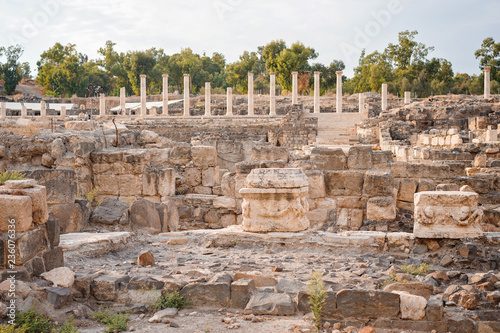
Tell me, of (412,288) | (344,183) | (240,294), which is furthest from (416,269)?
(344,183)

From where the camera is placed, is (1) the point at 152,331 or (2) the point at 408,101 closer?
(1) the point at 152,331

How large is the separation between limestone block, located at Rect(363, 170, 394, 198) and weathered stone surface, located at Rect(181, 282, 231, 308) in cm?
379

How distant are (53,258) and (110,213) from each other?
2739mm

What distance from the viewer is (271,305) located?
13.8 ft

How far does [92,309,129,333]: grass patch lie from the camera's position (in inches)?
152

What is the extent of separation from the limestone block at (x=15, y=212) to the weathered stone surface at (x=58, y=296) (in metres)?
0.65

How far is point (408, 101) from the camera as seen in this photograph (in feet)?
142

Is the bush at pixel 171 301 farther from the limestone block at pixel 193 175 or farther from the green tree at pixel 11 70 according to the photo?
the green tree at pixel 11 70

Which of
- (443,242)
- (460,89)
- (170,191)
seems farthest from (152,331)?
(460,89)

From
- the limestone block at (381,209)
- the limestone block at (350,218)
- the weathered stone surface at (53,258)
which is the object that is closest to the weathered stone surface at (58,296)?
the weathered stone surface at (53,258)

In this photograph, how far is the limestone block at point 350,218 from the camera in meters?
7.51

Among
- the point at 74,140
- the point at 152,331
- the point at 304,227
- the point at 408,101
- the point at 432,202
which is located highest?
the point at 408,101

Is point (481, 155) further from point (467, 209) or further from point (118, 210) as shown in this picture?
point (118, 210)

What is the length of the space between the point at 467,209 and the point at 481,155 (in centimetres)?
897
